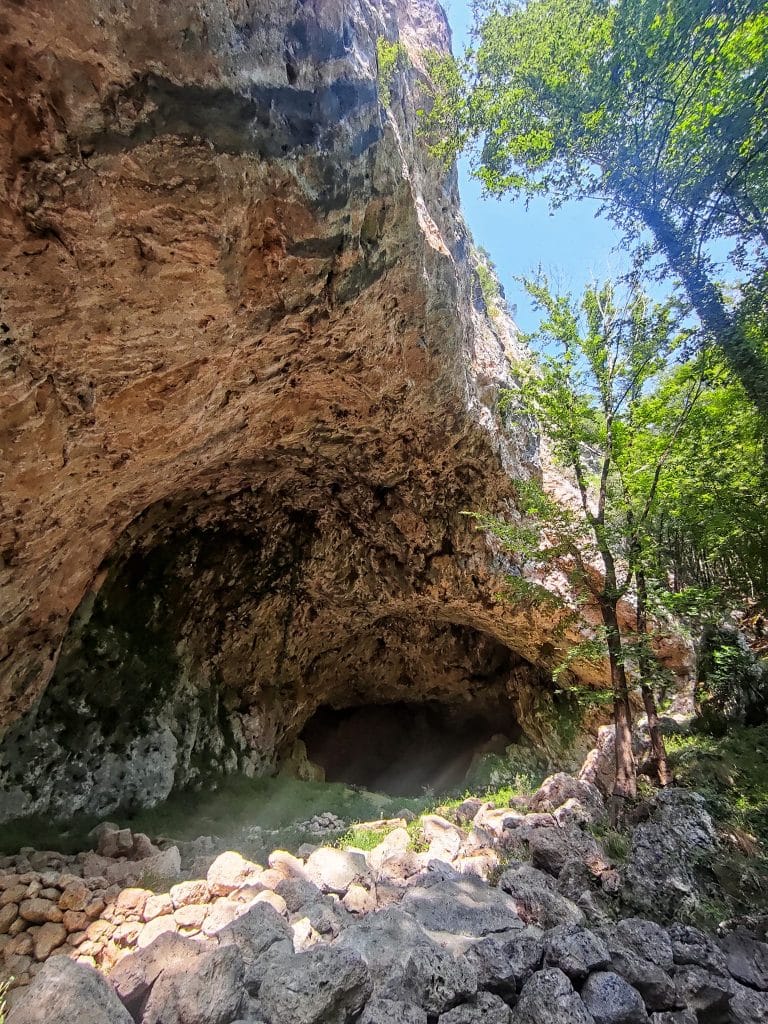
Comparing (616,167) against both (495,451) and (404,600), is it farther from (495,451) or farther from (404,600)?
(404,600)

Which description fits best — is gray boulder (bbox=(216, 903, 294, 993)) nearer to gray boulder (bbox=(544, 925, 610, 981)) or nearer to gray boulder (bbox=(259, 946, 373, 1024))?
gray boulder (bbox=(259, 946, 373, 1024))

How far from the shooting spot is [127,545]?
287 inches

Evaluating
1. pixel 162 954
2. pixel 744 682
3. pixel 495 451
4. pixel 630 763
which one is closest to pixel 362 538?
pixel 495 451

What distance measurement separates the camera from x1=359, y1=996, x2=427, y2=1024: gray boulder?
261 centimetres

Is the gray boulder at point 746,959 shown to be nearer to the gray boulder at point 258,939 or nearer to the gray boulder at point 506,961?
the gray boulder at point 506,961

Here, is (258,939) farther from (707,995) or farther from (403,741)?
(403,741)

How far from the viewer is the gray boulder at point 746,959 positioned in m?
3.15

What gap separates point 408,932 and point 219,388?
5.26m

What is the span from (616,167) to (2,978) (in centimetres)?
1240

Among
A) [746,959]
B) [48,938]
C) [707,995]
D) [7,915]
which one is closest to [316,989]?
[707,995]

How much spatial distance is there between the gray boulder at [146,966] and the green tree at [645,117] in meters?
7.71

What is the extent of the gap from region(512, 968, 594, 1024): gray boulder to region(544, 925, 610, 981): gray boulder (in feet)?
0.50

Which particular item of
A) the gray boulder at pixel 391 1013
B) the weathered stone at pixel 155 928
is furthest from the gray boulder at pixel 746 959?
the weathered stone at pixel 155 928

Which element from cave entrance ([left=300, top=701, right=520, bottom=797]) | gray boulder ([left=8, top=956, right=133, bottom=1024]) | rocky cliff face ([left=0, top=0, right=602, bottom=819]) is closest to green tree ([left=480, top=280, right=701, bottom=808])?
rocky cliff face ([left=0, top=0, right=602, bottom=819])
